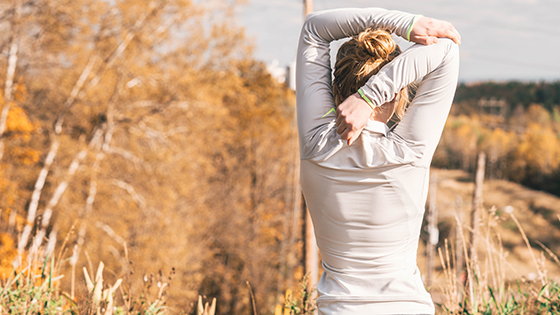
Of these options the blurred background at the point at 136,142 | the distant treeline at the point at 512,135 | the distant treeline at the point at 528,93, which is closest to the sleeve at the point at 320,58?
the blurred background at the point at 136,142

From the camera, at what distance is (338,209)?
1051 mm

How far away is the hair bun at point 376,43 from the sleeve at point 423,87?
6 cm

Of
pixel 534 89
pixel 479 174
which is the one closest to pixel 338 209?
pixel 479 174

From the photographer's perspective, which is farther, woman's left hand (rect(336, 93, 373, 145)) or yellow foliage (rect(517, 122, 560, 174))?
yellow foliage (rect(517, 122, 560, 174))

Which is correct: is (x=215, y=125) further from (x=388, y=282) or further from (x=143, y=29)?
(x=388, y=282)

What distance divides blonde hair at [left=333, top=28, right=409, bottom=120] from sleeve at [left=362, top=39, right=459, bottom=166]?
60 millimetres

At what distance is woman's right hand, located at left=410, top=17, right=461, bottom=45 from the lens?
1.01 m

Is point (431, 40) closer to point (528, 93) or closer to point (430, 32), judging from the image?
point (430, 32)

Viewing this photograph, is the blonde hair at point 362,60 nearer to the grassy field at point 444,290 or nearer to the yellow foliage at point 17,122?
the grassy field at point 444,290

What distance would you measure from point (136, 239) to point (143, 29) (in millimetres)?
6415

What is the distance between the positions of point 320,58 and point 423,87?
0.26m

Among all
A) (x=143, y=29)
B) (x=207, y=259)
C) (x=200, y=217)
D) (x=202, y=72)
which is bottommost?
(x=207, y=259)

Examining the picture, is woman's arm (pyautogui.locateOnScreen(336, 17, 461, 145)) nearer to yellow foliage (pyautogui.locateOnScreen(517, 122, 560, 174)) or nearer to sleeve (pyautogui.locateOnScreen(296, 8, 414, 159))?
sleeve (pyautogui.locateOnScreen(296, 8, 414, 159))

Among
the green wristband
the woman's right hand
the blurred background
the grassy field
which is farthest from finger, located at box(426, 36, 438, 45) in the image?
the blurred background
